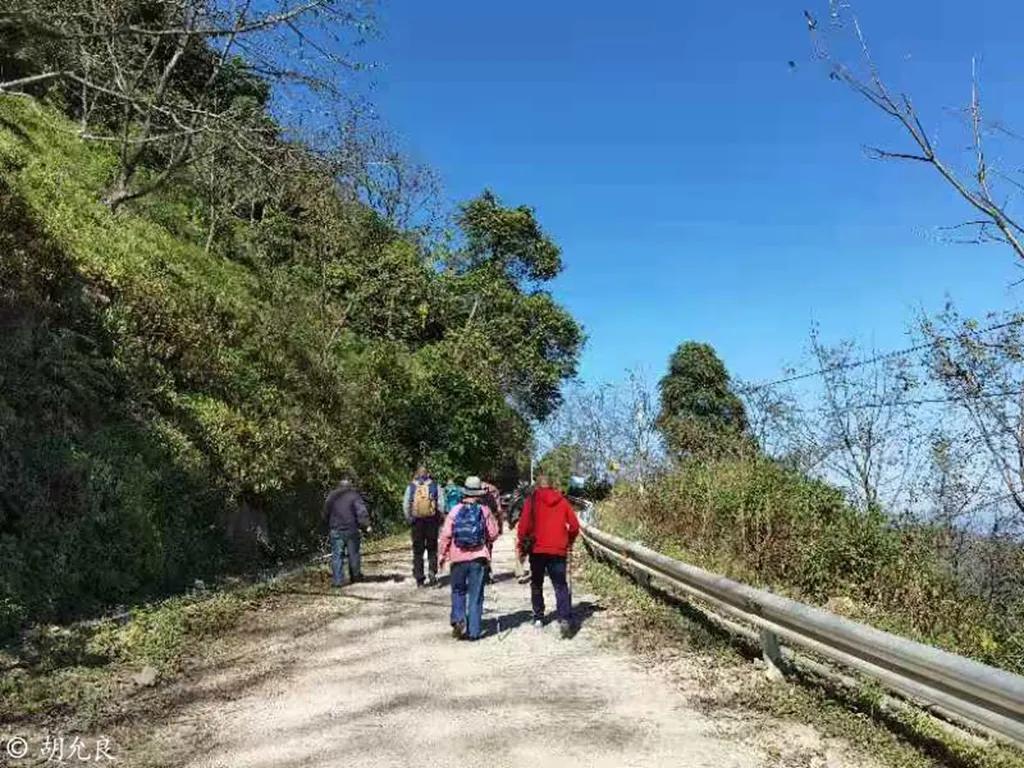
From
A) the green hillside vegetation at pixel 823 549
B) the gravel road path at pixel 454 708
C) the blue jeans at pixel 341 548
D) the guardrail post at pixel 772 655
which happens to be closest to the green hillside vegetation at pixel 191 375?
the blue jeans at pixel 341 548

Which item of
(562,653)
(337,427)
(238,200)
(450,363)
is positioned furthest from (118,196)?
(562,653)

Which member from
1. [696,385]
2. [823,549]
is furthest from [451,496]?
[696,385]

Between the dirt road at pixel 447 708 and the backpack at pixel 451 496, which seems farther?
the backpack at pixel 451 496

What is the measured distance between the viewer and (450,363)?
3312cm

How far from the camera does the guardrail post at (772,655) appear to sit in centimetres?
661

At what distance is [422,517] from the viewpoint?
42.7ft

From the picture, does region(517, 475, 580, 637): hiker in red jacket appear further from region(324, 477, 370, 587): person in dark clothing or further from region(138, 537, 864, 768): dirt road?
region(324, 477, 370, 587): person in dark clothing

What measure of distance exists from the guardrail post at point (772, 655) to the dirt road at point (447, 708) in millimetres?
739

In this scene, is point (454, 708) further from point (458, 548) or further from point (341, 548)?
point (341, 548)

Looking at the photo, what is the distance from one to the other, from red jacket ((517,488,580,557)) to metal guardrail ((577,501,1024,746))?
148 centimetres

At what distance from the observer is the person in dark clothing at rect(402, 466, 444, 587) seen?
1296 cm

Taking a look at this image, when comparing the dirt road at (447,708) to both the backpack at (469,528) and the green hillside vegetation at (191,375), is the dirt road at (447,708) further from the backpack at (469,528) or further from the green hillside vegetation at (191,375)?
the green hillside vegetation at (191,375)

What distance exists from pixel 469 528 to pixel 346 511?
410 centimetres

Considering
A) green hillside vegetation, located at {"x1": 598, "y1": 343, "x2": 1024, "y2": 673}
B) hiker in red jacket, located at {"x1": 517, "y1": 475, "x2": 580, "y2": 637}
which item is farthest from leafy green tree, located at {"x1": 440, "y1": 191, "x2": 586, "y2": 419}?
hiker in red jacket, located at {"x1": 517, "y1": 475, "x2": 580, "y2": 637}
